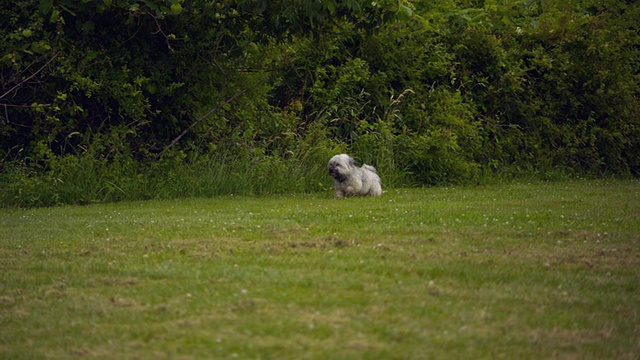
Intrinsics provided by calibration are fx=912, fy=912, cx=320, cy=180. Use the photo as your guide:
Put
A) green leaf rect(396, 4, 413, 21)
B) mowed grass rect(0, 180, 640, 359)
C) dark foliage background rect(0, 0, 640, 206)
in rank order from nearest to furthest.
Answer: mowed grass rect(0, 180, 640, 359), green leaf rect(396, 4, 413, 21), dark foliage background rect(0, 0, 640, 206)

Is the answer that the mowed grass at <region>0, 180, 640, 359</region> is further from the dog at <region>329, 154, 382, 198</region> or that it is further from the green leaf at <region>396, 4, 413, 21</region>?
the green leaf at <region>396, 4, 413, 21</region>

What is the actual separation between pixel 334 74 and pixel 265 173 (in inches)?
113

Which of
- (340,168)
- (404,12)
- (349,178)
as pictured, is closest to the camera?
(404,12)

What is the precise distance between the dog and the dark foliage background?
1.52 metres

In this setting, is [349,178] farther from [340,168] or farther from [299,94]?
[299,94]

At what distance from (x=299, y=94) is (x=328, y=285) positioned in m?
11.4

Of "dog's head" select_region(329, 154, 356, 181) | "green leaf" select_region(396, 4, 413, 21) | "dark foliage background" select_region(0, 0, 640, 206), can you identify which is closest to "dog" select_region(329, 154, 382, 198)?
"dog's head" select_region(329, 154, 356, 181)

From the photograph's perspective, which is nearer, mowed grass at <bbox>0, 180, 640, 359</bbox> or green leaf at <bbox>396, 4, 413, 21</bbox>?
mowed grass at <bbox>0, 180, 640, 359</bbox>

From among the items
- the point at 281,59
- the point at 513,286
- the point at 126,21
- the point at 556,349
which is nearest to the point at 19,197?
the point at 126,21

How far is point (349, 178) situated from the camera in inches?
564

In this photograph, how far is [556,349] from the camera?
5281mm

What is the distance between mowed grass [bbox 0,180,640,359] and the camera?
17.8 feet

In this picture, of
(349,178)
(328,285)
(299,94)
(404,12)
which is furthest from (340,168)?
(328,285)

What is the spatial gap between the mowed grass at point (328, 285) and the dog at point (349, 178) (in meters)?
2.60
